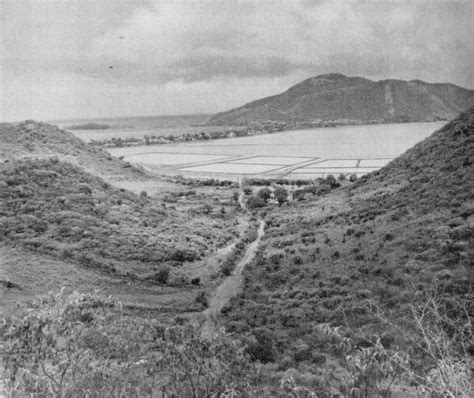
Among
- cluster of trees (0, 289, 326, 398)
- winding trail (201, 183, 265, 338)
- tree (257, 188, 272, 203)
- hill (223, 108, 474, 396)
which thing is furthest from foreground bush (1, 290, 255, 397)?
tree (257, 188, 272, 203)

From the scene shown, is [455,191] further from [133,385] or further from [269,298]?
[133,385]

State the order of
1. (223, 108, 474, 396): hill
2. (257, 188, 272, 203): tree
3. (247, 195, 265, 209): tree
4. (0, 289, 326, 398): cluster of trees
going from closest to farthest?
(0, 289, 326, 398): cluster of trees < (223, 108, 474, 396): hill < (247, 195, 265, 209): tree < (257, 188, 272, 203): tree

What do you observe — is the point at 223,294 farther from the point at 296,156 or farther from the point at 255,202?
the point at 296,156

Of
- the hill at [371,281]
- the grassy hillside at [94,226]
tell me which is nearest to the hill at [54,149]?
the grassy hillside at [94,226]

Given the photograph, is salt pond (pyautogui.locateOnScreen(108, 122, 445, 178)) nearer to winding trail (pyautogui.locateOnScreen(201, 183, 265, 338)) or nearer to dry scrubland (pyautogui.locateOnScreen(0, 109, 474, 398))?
dry scrubland (pyautogui.locateOnScreen(0, 109, 474, 398))

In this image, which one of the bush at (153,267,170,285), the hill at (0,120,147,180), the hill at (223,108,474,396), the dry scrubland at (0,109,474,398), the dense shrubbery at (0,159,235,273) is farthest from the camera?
the hill at (0,120,147,180)

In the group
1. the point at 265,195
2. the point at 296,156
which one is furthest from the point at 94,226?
the point at 296,156

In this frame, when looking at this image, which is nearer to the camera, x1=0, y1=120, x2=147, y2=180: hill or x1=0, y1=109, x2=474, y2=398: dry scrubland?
x1=0, y1=109, x2=474, y2=398: dry scrubland

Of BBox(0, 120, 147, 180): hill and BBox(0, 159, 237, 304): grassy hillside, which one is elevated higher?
BBox(0, 120, 147, 180): hill

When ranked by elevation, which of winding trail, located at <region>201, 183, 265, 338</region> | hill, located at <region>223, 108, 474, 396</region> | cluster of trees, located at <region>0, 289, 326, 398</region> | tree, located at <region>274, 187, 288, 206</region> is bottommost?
winding trail, located at <region>201, 183, 265, 338</region>
